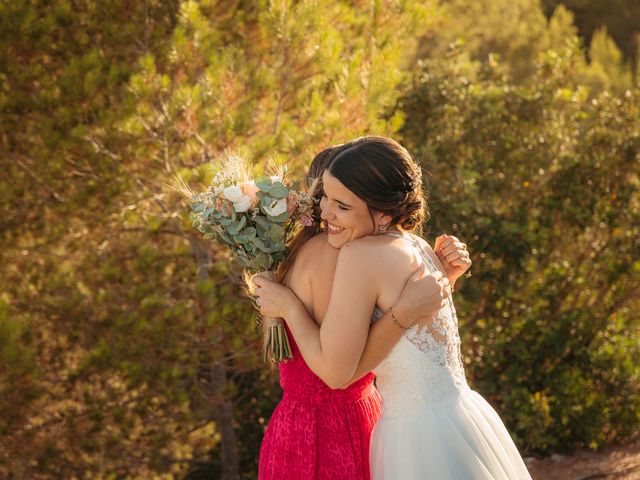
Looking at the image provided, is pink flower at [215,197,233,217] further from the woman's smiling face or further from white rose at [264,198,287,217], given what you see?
the woman's smiling face

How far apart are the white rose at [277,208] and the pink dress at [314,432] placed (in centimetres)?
38

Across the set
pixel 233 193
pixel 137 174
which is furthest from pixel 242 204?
pixel 137 174

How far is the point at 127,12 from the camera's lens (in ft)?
17.4

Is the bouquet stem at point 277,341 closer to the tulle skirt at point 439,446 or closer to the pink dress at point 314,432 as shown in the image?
the pink dress at point 314,432

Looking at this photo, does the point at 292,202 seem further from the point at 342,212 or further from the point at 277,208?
the point at 342,212

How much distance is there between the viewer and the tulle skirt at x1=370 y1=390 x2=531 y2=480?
2389 mm

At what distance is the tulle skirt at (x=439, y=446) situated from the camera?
239cm

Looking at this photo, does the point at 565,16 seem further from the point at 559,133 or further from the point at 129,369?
the point at 129,369

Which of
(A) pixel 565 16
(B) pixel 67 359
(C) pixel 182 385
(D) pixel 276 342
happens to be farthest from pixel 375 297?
(A) pixel 565 16

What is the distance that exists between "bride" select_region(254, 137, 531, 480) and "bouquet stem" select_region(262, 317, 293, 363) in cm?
6

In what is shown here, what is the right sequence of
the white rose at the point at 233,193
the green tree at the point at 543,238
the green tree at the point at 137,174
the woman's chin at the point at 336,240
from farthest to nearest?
the green tree at the point at 543,238 < the green tree at the point at 137,174 < the white rose at the point at 233,193 < the woman's chin at the point at 336,240

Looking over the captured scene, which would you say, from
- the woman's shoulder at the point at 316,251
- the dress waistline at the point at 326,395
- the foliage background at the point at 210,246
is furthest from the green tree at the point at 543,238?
the woman's shoulder at the point at 316,251

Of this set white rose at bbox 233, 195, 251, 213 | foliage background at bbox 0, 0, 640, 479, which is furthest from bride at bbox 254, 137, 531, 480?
foliage background at bbox 0, 0, 640, 479

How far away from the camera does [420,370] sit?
2.43 m
